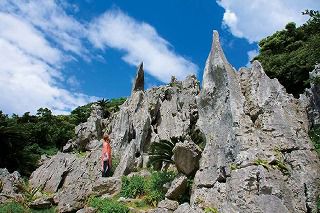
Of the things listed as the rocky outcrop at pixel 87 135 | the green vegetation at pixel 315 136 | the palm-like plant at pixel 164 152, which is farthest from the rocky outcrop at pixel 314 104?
the rocky outcrop at pixel 87 135

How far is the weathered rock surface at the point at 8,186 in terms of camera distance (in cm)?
1735

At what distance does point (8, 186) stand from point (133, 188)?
6.14 meters

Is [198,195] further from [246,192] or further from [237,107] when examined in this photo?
[237,107]

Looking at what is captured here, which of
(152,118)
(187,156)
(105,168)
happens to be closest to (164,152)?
(187,156)

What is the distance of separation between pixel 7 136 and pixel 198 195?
14366mm

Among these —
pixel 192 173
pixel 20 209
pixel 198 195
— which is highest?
pixel 192 173

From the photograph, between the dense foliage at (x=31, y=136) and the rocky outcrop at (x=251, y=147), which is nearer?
the rocky outcrop at (x=251, y=147)

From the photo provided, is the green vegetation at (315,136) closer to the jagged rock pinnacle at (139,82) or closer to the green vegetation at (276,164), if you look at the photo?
the green vegetation at (276,164)

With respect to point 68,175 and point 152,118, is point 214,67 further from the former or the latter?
point 152,118

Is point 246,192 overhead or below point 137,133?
below

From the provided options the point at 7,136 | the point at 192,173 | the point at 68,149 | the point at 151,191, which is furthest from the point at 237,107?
the point at 68,149

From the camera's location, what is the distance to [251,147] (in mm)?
11508

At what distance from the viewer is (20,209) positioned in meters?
15.9

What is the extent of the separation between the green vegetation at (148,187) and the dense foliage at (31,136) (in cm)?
834
